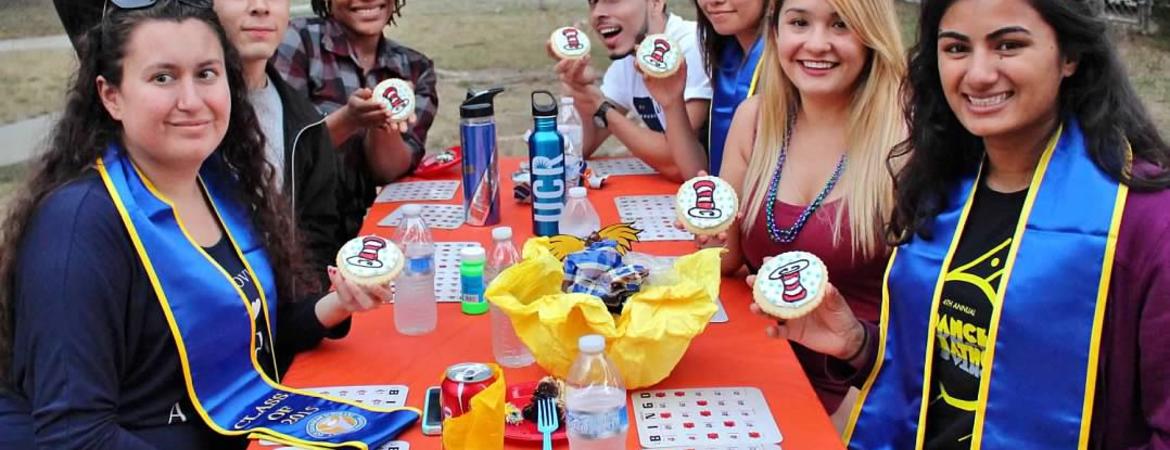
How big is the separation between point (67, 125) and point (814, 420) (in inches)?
59.1

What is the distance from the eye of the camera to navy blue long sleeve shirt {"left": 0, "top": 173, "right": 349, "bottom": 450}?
163 cm

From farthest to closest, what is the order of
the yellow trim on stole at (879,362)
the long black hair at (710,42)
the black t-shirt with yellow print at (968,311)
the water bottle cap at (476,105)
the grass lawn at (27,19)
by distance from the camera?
the grass lawn at (27,19), the long black hair at (710,42), the water bottle cap at (476,105), the yellow trim on stole at (879,362), the black t-shirt with yellow print at (968,311)

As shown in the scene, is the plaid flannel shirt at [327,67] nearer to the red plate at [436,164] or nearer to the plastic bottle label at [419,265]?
the red plate at [436,164]

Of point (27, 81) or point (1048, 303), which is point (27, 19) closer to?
point (27, 81)

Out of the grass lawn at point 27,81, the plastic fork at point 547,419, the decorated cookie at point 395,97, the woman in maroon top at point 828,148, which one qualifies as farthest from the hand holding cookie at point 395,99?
the grass lawn at point 27,81

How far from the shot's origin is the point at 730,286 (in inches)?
97.7

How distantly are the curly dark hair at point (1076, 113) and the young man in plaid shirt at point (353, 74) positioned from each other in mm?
1910

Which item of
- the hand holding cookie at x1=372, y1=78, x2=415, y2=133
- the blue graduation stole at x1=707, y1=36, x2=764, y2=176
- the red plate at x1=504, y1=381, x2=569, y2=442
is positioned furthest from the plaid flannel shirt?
the red plate at x1=504, y1=381, x2=569, y2=442

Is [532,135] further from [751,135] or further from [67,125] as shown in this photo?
[67,125]

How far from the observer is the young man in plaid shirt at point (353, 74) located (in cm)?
344

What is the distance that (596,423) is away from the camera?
1490 millimetres

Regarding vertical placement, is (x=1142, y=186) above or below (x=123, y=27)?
below

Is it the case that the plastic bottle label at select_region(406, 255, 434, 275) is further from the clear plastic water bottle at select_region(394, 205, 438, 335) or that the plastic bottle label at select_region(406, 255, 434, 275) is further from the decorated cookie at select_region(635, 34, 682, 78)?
the decorated cookie at select_region(635, 34, 682, 78)

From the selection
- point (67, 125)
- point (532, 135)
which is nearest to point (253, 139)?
point (67, 125)
